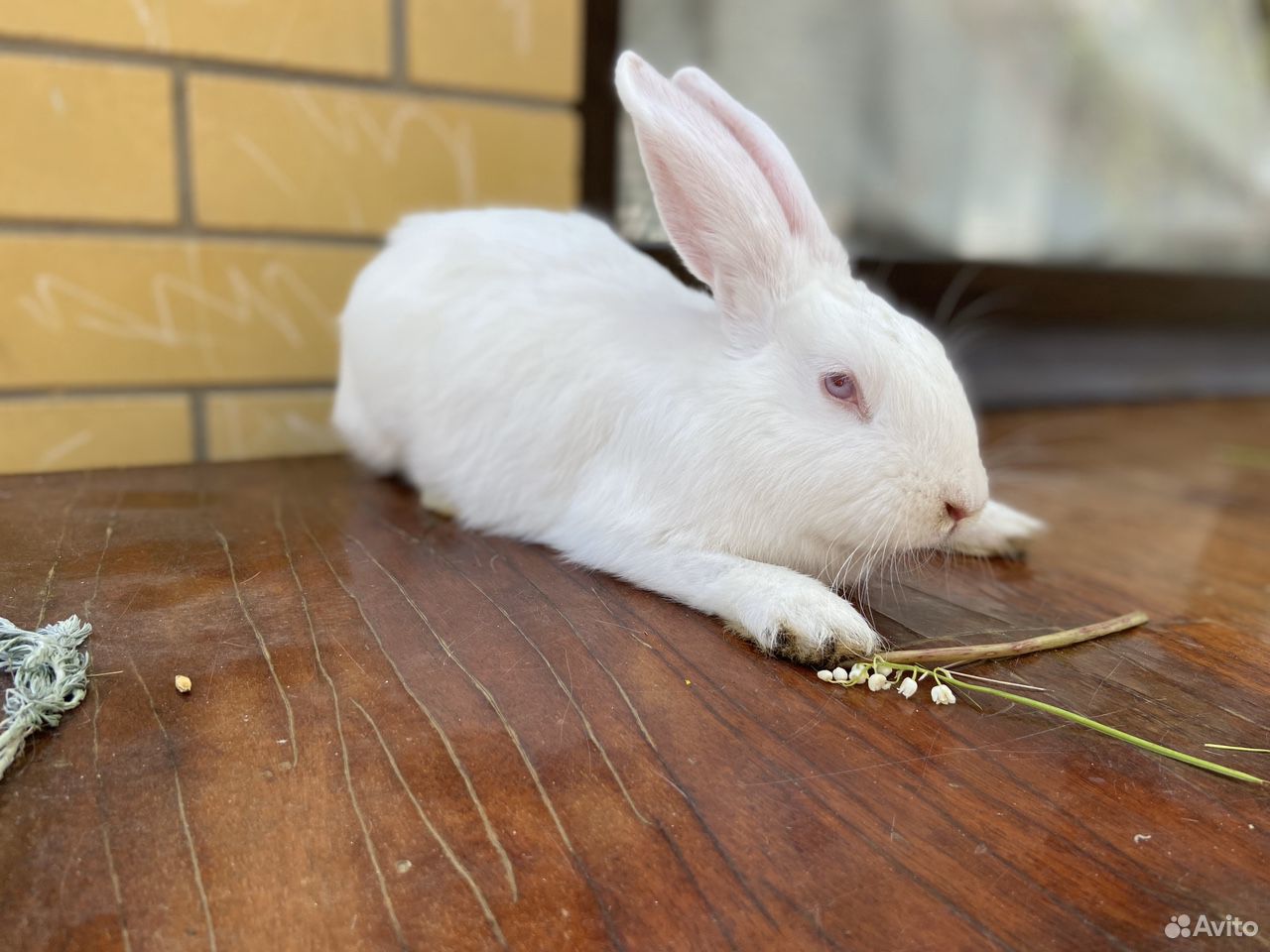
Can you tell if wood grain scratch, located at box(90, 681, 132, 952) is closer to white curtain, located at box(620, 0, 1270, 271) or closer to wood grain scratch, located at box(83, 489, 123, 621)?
wood grain scratch, located at box(83, 489, 123, 621)

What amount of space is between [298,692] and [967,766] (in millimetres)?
717

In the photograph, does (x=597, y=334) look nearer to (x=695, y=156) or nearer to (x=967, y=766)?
(x=695, y=156)

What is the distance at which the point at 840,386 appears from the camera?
1203 millimetres

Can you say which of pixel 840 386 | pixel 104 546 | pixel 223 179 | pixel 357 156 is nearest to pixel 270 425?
pixel 223 179

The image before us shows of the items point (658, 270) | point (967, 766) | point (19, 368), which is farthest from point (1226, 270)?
point (19, 368)

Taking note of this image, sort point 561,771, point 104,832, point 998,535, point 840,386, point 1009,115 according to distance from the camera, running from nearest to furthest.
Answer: point 104,832 → point 561,771 → point 840,386 → point 998,535 → point 1009,115

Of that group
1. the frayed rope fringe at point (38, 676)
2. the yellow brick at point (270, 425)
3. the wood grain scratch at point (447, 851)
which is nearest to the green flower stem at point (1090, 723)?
the wood grain scratch at point (447, 851)

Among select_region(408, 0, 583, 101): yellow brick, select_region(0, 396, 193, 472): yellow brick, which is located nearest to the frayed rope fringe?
select_region(0, 396, 193, 472): yellow brick

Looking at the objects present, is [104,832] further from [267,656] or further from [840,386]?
[840,386]

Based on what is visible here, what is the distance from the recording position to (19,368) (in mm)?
1856

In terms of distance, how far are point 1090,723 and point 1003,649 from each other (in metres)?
0.18

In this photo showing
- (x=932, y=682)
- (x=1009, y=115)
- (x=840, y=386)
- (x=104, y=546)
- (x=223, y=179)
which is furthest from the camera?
(x=1009, y=115)

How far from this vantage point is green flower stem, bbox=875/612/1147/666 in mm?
1099

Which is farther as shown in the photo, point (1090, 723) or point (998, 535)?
point (998, 535)
